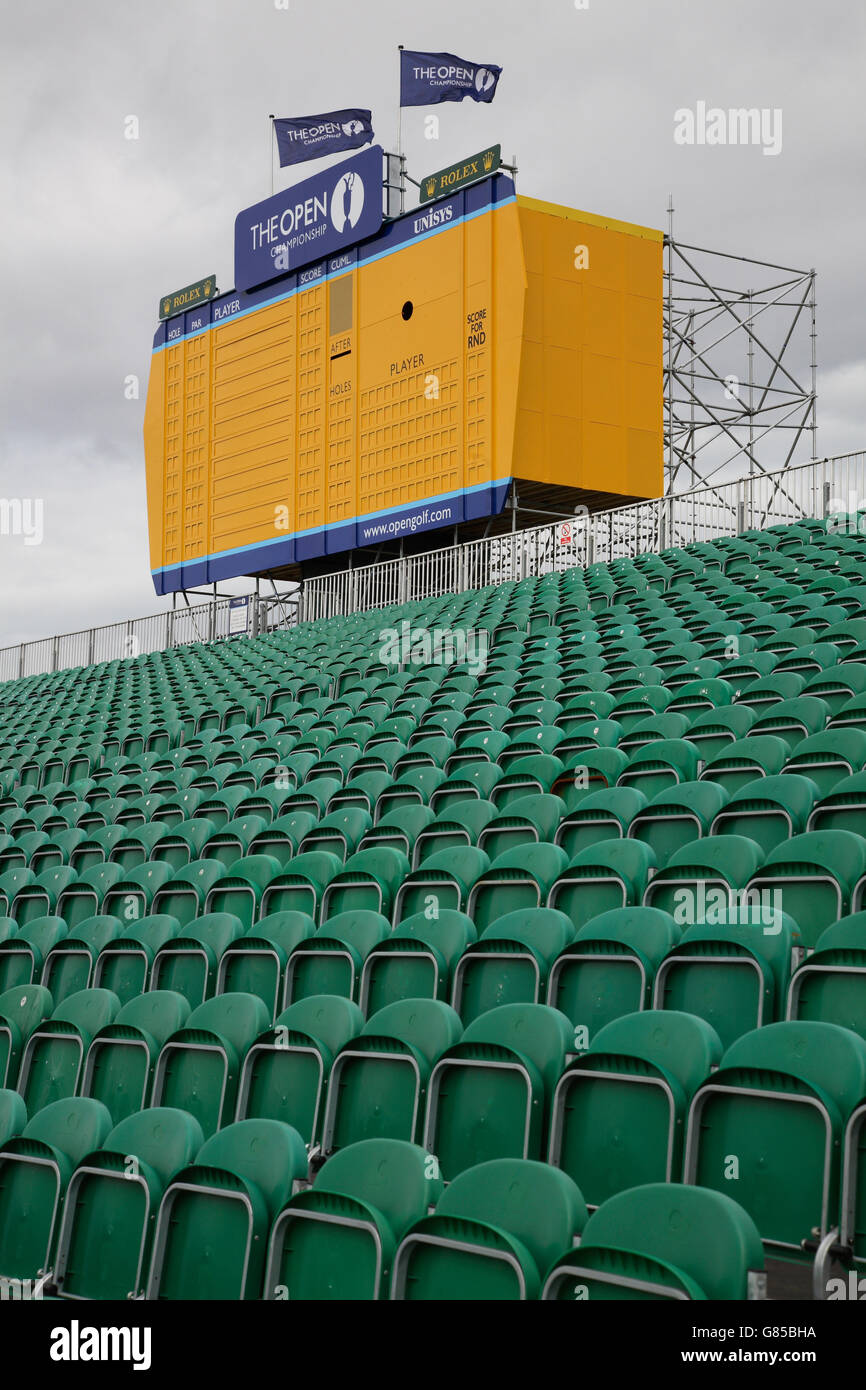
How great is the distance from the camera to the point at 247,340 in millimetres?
21750

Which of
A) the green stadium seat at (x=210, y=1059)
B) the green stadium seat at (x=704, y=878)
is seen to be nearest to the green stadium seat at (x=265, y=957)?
the green stadium seat at (x=210, y=1059)

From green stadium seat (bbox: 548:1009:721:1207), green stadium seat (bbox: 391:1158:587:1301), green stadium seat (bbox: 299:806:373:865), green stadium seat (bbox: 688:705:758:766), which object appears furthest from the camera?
green stadium seat (bbox: 299:806:373:865)

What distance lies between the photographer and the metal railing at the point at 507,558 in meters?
14.0

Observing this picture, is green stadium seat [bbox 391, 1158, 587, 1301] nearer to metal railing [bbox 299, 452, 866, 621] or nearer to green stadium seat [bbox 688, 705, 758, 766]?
green stadium seat [bbox 688, 705, 758, 766]

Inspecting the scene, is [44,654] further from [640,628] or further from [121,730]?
[640,628]

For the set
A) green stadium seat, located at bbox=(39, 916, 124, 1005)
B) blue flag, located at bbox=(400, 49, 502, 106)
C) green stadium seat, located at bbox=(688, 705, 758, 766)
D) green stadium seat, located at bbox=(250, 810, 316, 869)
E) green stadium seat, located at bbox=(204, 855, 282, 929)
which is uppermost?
blue flag, located at bbox=(400, 49, 502, 106)

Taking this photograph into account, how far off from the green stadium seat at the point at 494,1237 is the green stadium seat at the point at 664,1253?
0.32 ft

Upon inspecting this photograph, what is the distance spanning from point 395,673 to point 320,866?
5.52 meters

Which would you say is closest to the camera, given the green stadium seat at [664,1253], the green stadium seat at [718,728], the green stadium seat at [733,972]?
the green stadium seat at [664,1253]

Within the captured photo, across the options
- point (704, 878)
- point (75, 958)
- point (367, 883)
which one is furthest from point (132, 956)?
point (704, 878)

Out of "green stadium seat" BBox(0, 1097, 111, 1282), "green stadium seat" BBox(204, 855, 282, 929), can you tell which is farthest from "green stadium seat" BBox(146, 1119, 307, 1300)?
"green stadium seat" BBox(204, 855, 282, 929)

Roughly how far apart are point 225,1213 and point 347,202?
18.9 meters

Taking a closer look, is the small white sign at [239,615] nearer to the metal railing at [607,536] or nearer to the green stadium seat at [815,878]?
the metal railing at [607,536]

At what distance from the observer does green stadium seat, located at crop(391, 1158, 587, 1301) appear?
9.10 ft
